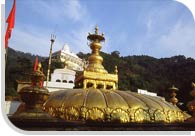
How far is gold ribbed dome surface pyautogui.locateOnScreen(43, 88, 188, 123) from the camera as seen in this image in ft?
9.31

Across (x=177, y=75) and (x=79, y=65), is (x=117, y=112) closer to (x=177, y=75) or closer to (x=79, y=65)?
(x=177, y=75)

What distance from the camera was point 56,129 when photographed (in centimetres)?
186

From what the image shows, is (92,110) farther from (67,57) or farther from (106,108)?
(67,57)

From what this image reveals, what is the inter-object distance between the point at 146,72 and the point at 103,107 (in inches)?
549

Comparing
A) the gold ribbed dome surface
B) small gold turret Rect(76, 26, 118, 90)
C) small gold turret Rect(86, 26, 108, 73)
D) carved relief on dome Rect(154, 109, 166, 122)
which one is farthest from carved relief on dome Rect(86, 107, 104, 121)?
small gold turret Rect(86, 26, 108, 73)

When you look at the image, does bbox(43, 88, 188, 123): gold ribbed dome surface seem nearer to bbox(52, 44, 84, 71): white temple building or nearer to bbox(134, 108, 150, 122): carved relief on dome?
bbox(134, 108, 150, 122): carved relief on dome

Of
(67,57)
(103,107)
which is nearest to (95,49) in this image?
(103,107)

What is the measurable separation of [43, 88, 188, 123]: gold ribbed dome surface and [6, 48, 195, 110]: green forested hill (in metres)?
3.66

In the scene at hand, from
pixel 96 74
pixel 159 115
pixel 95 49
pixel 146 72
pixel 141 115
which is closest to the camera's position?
pixel 141 115

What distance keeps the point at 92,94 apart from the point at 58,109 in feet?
1.34

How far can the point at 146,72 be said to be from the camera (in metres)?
16.5

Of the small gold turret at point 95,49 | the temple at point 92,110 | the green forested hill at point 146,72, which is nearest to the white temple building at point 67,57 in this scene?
the green forested hill at point 146,72

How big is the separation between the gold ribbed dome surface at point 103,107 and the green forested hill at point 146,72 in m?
3.66

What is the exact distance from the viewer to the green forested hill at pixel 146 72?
8055 mm
